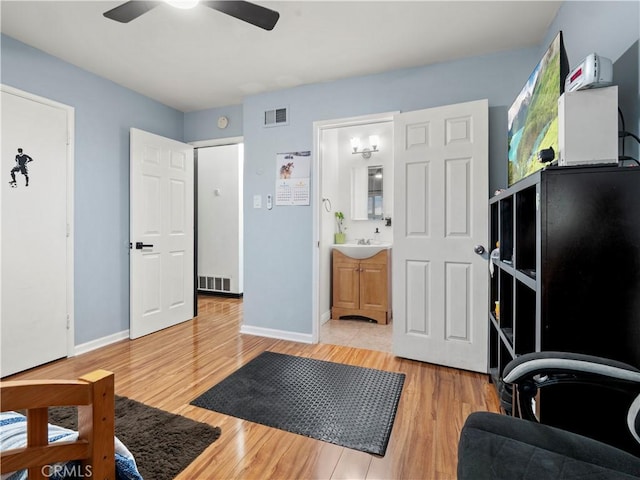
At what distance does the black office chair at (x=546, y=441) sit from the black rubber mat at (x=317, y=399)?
86cm

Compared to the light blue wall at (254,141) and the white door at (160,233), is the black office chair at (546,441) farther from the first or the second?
the white door at (160,233)

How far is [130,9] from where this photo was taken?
1765mm

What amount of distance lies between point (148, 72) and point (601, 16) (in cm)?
320

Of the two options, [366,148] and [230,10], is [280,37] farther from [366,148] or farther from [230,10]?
[366,148]

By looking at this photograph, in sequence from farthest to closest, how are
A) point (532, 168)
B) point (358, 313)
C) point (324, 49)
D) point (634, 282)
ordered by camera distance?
point (358, 313) → point (324, 49) → point (532, 168) → point (634, 282)

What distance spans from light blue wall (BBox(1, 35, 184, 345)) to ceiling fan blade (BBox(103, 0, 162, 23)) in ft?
4.22

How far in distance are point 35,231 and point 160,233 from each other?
1.12 metres

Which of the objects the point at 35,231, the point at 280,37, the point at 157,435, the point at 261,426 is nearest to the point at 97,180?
the point at 35,231

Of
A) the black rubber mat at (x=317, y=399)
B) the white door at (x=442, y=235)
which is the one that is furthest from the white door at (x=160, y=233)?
the white door at (x=442, y=235)

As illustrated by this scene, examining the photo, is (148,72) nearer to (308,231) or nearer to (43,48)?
(43,48)

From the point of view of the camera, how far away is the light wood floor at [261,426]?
1.51 m

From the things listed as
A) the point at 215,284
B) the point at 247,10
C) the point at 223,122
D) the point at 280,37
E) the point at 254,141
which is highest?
the point at 280,37

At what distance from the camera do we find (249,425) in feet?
5.97

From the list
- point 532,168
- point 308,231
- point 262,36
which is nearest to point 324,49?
point 262,36
